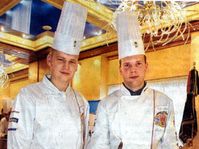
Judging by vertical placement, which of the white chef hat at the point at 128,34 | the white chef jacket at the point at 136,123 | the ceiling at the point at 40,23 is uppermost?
the ceiling at the point at 40,23

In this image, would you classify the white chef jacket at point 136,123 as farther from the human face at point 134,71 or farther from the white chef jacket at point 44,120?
the white chef jacket at point 44,120

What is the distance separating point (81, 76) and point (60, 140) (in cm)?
591

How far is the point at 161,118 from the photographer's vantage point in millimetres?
1904

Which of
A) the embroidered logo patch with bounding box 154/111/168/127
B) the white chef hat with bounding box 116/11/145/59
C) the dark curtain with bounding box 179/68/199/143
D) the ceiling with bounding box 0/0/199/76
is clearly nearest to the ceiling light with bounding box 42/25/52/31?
the ceiling with bounding box 0/0/199/76

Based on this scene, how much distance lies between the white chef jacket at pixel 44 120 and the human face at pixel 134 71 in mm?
429

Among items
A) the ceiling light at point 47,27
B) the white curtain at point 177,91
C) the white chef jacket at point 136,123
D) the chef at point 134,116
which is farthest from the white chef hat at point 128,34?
the ceiling light at point 47,27

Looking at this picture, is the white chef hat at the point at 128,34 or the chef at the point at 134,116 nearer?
the chef at the point at 134,116

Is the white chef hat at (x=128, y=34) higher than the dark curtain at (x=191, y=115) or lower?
higher

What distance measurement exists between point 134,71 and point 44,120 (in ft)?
2.08

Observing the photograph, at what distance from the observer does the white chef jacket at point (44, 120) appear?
1868 millimetres

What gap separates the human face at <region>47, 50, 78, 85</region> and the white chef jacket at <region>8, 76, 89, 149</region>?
63mm

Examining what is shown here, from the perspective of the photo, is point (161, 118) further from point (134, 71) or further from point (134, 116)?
point (134, 71)

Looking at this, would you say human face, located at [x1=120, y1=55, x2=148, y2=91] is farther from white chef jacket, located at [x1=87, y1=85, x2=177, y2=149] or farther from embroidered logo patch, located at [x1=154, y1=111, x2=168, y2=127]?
embroidered logo patch, located at [x1=154, y1=111, x2=168, y2=127]

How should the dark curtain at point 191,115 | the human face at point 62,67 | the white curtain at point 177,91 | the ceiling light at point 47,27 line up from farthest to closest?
1. the ceiling light at point 47,27
2. the white curtain at point 177,91
3. the dark curtain at point 191,115
4. the human face at point 62,67
